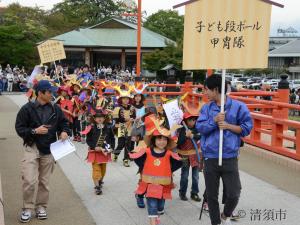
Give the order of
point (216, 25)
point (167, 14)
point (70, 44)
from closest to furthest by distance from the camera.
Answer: point (216, 25) < point (70, 44) < point (167, 14)

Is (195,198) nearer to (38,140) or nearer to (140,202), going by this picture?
(140,202)

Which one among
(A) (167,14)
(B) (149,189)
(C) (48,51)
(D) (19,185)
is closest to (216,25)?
(B) (149,189)

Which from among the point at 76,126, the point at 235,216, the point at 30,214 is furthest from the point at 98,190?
the point at 76,126

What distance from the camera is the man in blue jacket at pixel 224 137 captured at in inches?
165

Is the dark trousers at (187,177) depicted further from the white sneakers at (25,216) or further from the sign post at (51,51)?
the sign post at (51,51)

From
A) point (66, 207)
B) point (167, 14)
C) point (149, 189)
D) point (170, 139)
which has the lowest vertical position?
point (66, 207)

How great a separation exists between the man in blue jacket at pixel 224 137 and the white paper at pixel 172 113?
→ 1.06 metres

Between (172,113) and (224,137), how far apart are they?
1302 mm

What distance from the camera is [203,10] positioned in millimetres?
4426

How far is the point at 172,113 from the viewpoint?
543 cm

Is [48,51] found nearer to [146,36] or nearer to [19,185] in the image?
[19,185]

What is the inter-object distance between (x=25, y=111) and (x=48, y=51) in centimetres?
784

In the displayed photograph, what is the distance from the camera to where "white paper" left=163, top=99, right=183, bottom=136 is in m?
5.40

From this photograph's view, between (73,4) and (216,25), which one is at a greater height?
(73,4)
